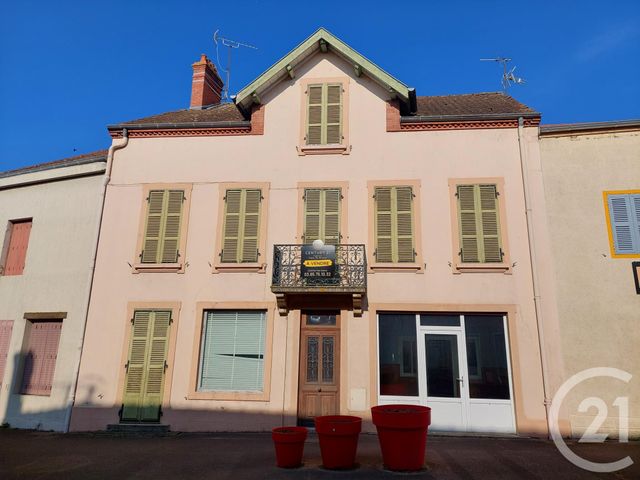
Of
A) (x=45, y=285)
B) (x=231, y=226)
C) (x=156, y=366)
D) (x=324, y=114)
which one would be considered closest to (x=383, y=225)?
(x=324, y=114)

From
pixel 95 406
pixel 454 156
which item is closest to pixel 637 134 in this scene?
pixel 454 156

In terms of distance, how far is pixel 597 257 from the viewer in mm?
10148

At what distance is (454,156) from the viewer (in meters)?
11.2

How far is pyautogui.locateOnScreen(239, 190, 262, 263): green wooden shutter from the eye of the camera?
1099 centimetres

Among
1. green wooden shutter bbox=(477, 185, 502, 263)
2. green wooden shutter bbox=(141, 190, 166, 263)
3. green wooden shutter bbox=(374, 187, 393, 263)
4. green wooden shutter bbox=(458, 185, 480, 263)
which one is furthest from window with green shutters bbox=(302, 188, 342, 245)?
green wooden shutter bbox=(141, 190, 166, 263)

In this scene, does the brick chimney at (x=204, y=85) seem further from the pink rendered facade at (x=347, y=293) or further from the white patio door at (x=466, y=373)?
the white patio door at (x=466, y=373)

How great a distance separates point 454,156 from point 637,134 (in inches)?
157

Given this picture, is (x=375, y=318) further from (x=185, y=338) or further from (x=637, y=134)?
(x=637, y=134)

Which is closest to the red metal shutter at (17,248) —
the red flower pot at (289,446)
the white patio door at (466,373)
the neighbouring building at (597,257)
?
the red flower pot at (289,446)

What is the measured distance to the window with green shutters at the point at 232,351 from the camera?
1043 centimetres

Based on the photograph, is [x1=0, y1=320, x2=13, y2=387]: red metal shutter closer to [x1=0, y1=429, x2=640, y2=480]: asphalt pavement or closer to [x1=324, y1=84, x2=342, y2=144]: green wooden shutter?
[x1=0, y1=429, x2=640, y2=480]: asphalt pavement

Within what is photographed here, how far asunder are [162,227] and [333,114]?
196 inches

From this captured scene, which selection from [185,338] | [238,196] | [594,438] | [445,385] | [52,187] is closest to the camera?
[594,438]

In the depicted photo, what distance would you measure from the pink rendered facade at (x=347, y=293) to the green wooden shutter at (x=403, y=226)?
151mm
